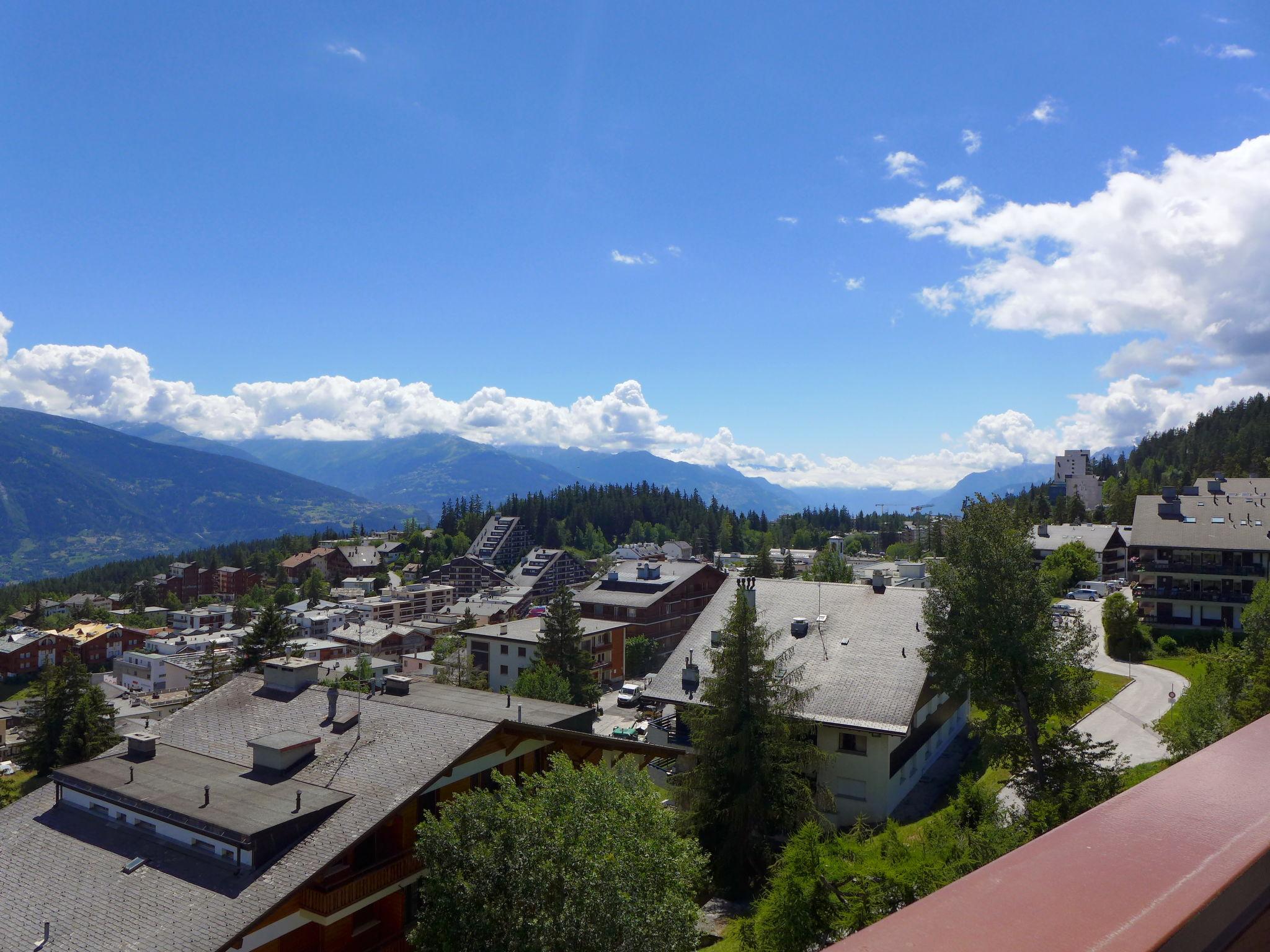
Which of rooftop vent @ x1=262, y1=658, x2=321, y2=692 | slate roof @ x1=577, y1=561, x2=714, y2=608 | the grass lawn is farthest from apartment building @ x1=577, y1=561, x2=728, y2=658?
rooftop vent @ x1=262, y1=658, x2=321, y2=692

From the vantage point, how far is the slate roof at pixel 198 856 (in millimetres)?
14852

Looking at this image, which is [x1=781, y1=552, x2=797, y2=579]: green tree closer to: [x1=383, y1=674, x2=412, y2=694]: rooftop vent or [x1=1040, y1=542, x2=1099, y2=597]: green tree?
[x1=1040, y1=542, x2=1099, y2=597]: green tree

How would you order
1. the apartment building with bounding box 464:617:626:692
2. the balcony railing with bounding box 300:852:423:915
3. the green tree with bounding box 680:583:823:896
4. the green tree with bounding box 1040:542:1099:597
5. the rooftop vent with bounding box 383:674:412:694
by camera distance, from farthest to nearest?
the green tree with bounding box 1040:542:1099:597, the apartment building with bounding box 464:617:626:692, the rooftop vent with bounding box 383:674:412:694, the green tree with bounding box 680:583:823:896, the balcony railing with bounding box 300:852:423:915

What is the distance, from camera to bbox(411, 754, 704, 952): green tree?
40.3ft

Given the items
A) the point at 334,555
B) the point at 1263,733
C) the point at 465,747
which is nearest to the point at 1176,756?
the point at 465,747

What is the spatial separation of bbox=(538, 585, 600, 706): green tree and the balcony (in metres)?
55.9

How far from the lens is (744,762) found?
25.1 m

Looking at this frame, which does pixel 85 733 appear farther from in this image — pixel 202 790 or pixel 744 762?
pixel 744 762

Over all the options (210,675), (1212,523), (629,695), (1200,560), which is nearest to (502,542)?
(210,675)

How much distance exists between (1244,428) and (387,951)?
560ft

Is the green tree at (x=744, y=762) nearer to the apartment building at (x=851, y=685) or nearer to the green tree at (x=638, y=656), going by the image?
the apartment building at (x=851, y=685)

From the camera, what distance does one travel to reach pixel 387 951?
18.7 metres

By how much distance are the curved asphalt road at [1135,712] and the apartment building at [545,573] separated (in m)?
98.0

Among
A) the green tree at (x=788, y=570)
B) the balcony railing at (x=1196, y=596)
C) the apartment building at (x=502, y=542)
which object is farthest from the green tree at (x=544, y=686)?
the apartment building at (x=502, y=542)
